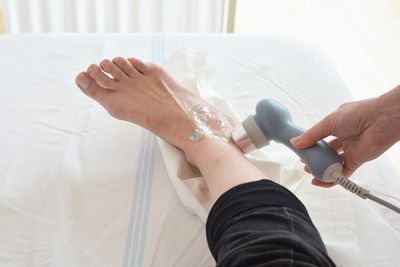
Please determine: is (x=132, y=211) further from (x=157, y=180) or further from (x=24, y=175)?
(x=24, y=175)

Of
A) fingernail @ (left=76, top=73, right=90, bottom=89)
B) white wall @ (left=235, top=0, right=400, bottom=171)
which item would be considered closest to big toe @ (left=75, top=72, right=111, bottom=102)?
fingernail @ (left=76, top=73, right=90, bottom=89)

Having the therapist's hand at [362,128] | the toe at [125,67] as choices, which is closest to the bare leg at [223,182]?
the toe at [125,67]

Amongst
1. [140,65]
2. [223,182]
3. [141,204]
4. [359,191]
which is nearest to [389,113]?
[359,191]

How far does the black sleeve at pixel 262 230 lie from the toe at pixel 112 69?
17.9 inches

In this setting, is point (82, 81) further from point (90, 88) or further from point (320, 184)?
point (320, 184)

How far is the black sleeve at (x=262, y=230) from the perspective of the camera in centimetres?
50

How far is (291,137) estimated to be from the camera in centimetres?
71

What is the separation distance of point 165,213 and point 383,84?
1675mm

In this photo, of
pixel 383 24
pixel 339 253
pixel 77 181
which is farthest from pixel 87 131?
pixel 383 24

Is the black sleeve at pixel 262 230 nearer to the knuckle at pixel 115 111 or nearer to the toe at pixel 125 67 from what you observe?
the knuckle at pixel 115 111

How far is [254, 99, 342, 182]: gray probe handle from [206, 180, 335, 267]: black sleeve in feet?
0.26

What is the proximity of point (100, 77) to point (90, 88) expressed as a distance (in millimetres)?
44

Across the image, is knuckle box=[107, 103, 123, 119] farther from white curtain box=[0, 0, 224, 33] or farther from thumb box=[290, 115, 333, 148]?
white curtain box=[0, 0, 224, 33]

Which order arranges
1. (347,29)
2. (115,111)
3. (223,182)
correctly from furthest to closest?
(347,29)
(115,111)
(223,182)
